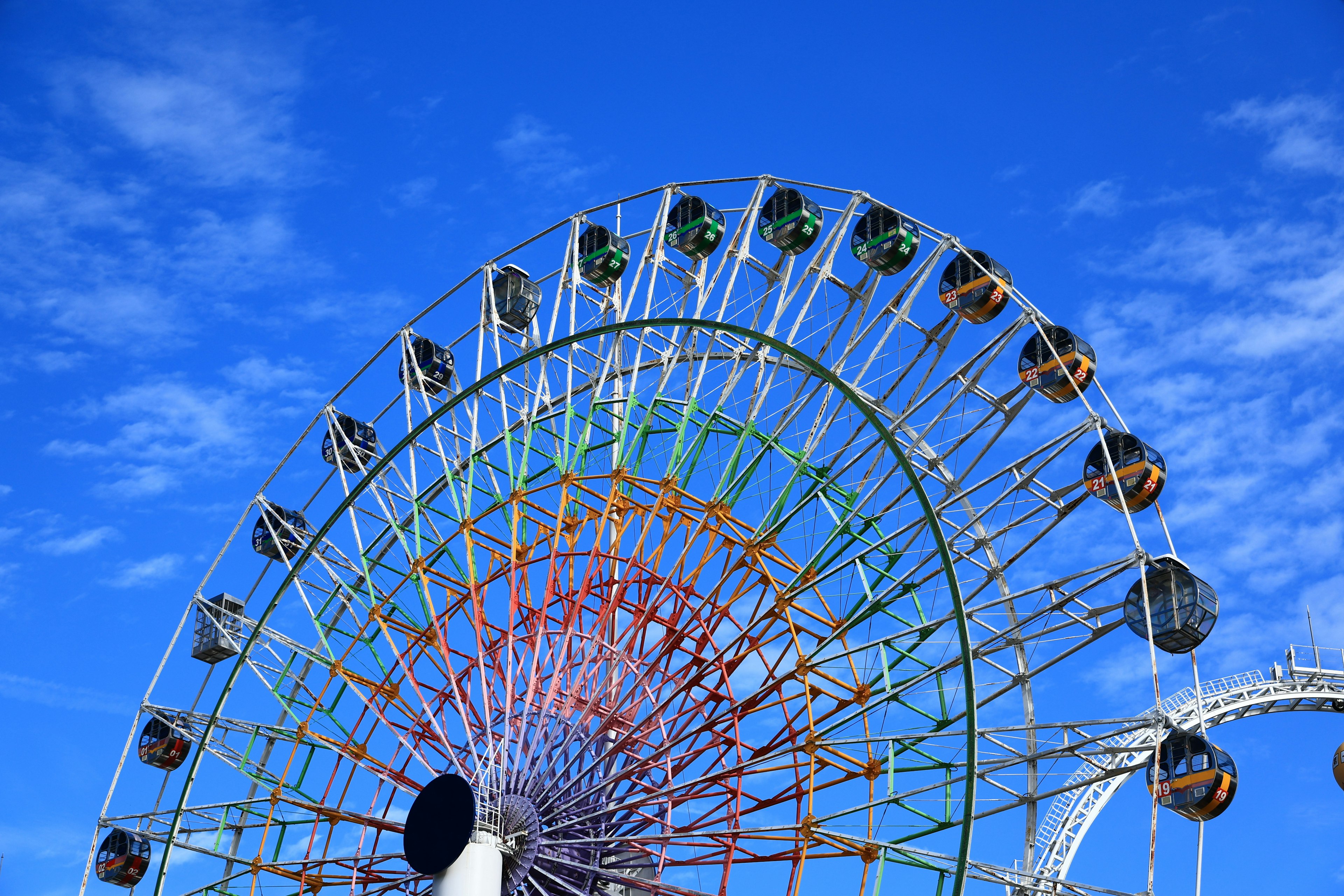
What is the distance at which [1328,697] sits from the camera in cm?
4159

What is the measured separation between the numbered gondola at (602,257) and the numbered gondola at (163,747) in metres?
15.6

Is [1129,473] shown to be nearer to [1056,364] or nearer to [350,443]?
[1056,364]

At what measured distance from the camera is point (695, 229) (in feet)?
97.4

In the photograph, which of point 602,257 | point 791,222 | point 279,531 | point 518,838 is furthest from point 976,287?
point 279,531

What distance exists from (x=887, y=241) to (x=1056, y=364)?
3.89 meters

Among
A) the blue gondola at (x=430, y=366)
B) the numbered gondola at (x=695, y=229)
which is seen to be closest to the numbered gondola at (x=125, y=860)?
the blue gondola at (x=430, y=366)

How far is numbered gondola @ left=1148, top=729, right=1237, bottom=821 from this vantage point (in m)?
22.9

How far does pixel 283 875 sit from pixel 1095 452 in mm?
16135

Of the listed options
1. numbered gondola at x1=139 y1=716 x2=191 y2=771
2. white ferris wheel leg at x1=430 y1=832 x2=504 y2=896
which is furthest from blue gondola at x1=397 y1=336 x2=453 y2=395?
white ferris wheel leg at x1=430 y1=832 x2=504 y2=896

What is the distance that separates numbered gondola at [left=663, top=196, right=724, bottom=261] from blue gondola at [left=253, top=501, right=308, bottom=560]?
1258 centimetres

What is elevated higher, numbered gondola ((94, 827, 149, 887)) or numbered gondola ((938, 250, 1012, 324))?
numbered gondola ((938, 250, 1012, 324))

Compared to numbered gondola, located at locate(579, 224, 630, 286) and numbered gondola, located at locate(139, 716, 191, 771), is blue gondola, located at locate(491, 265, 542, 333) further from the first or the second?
numbered gondola, located at locate(139, 716, 191, 771)

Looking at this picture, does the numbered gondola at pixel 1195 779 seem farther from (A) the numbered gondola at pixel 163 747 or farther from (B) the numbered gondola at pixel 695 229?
(A) the numbered gondola at pixel 163 747

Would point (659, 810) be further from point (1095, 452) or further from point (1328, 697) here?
point (1328, 697)
